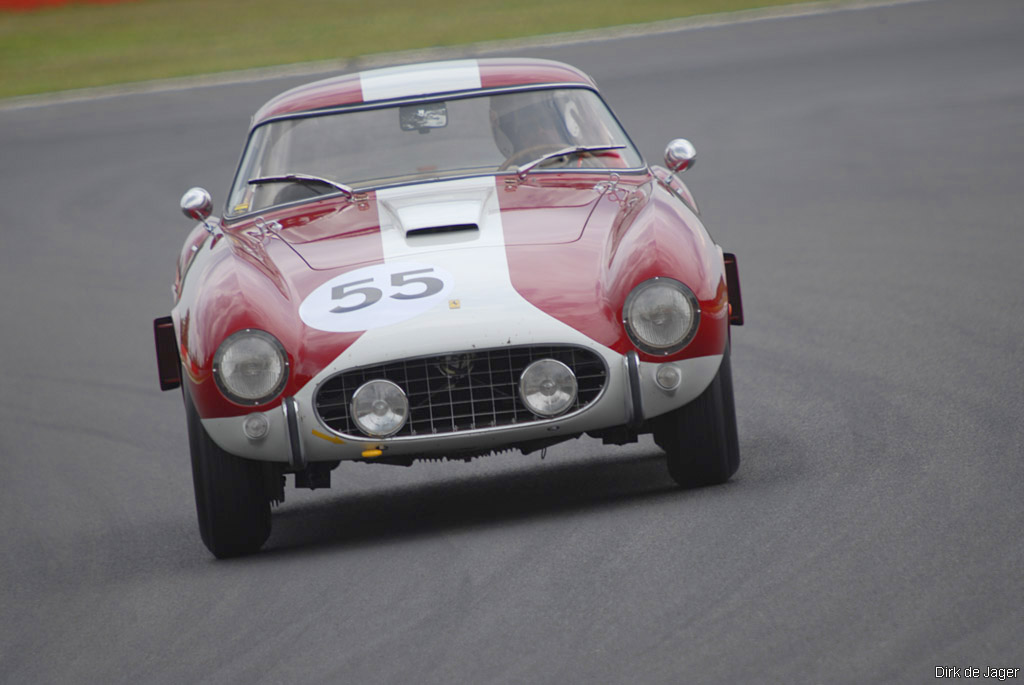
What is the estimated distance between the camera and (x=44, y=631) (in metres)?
4.57

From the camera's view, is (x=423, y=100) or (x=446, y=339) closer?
(x=446, y=339)

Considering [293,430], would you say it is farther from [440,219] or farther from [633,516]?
[633,516]

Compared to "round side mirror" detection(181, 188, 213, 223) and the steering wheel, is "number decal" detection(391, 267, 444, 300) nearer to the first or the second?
the steering wheel

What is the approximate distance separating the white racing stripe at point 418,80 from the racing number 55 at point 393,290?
5.02 feet

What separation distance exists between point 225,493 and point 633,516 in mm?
1282

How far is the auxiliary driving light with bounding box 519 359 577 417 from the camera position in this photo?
16.2 feet

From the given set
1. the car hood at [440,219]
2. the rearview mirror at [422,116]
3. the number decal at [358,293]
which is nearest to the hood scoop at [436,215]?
the car hood at [440,219]

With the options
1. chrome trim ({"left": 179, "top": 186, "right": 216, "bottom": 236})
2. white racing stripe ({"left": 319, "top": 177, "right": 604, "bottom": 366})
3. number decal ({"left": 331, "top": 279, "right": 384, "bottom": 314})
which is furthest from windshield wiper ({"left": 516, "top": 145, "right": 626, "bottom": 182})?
chrome trim ({"left": 179, "top": 186, "right": 216, "bottom": 236})

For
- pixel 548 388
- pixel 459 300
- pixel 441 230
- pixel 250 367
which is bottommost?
pixel 548 388

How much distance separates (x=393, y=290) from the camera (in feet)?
16.5

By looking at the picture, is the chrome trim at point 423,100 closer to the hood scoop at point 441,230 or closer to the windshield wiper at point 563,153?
the windshield wiper at point 563,153

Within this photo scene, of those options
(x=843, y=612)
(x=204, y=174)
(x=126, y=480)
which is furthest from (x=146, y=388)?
(x=204, y=174)

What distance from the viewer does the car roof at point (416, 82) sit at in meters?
6.46

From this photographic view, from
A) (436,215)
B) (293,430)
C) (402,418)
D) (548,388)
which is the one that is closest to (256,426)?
(293,430)
